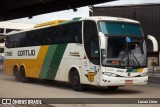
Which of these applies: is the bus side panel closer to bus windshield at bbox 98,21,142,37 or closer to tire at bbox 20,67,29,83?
tire at bbox 20,67,29,83

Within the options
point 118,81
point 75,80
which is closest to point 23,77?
point 75,80

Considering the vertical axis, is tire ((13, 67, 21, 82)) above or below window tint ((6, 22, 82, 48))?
below

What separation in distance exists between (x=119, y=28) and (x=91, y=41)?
1299 mm

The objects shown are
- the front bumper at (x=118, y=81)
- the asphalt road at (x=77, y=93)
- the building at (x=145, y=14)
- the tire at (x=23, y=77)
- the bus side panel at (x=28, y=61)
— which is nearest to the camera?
the asphalt road at (x=77, y=93)

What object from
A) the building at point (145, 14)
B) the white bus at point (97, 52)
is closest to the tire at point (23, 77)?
the white bus at point (97, 52)

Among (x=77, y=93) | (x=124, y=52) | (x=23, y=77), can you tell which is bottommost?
(x=77, y=93)

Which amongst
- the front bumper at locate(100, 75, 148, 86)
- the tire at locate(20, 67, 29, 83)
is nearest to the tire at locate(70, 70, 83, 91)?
the front bumper at locate(100, 75, 148, 86)

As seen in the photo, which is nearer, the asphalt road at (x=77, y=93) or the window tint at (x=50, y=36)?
the asphalt road at (x=77, y=93)

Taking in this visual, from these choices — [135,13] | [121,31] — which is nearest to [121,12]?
[135,13]

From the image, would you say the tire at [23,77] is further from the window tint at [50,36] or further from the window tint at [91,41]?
the window tint at [91,41]

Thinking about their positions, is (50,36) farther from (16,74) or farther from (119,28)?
(16,74)

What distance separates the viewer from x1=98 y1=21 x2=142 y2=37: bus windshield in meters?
17.3

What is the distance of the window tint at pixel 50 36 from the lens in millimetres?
19161

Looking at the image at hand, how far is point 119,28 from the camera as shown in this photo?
58.1ft
